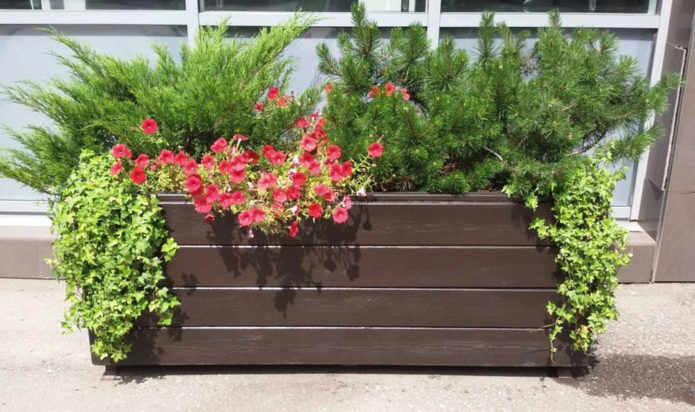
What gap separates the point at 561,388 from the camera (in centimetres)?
316

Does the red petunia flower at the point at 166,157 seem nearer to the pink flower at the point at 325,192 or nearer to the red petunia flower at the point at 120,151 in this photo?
the red petunia flower at the point at 120,151

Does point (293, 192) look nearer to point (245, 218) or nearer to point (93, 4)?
point (245, 218)

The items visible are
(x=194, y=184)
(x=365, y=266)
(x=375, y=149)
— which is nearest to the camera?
(x=194, y=184)

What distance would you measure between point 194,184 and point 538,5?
2.49m

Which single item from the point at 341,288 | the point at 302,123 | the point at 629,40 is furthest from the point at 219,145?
the point at 629,40

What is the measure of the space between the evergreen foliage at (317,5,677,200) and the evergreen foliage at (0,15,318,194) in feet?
1.09

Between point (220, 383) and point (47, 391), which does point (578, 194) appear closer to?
point (220, 383)

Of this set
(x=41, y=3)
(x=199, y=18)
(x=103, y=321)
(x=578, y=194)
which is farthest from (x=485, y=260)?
(x=41, y=3)

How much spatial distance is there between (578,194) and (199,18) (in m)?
2.44

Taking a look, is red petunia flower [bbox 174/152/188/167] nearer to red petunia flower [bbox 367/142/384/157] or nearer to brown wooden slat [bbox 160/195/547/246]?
brown wooden slat [bbox 160/195/547/246]

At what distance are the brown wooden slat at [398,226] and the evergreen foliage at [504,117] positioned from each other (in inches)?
3.9

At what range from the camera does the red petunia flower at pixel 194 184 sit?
279 cm

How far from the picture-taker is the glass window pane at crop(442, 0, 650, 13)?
4148 mm

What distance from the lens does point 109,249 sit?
2.88 meters
